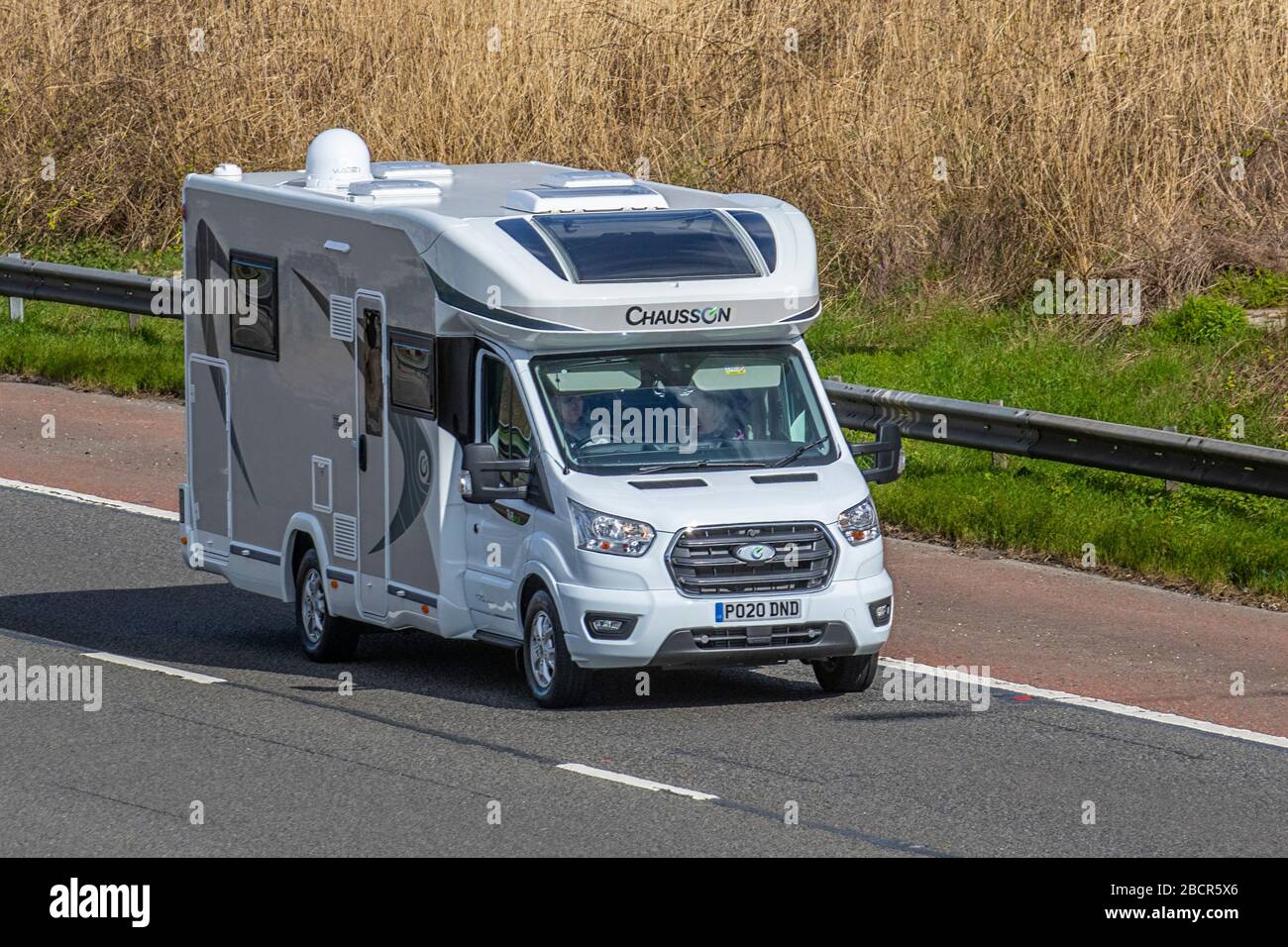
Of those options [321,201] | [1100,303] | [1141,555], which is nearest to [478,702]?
[321,201]

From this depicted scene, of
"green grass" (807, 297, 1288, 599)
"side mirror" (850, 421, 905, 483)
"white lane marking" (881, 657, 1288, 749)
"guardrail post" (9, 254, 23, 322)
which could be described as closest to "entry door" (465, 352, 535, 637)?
"side mirror" (850, 421, 905, 483)

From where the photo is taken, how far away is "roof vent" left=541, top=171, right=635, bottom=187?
12421 mm

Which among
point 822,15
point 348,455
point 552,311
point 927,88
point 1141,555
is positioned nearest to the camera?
point 552,311

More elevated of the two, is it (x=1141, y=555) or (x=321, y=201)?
(x=321, y=201)

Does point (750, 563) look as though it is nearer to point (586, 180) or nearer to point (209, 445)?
point (586, 180)

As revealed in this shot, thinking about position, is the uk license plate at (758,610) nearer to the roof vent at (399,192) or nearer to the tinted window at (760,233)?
the tinted window at (760,233)

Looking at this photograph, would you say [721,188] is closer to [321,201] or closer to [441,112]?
[441,112]

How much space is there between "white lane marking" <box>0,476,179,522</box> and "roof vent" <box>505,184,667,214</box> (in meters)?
5.61

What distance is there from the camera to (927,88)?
2275cm

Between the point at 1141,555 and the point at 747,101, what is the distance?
10.2 m

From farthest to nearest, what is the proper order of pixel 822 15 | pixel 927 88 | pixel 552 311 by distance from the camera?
pixel 822 15, pixel 927 88, pixel 552 311

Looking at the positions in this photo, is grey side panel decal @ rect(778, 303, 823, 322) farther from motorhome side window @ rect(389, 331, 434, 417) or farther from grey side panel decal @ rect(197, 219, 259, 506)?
grey side panel decal @ rect(197, 219, 259, 506)

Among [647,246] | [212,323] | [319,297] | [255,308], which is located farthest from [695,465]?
[212,323]

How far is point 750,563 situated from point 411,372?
7.24 feet
